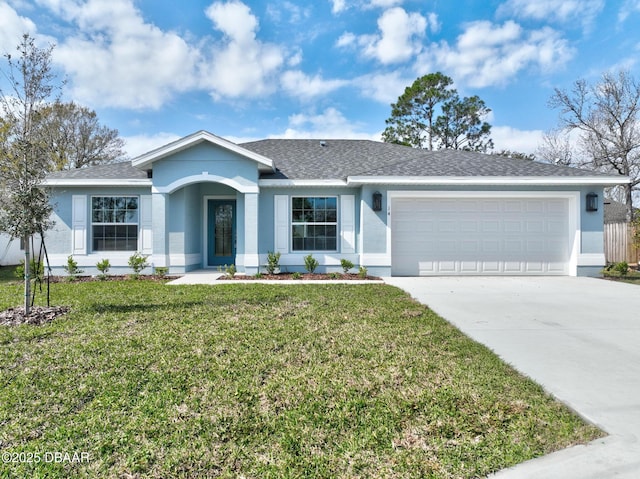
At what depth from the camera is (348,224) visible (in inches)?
426

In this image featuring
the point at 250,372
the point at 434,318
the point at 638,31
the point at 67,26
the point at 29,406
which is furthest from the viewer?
the point at 638,31

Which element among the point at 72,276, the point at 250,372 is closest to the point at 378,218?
the point at 250,372

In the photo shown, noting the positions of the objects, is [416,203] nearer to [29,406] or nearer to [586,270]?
[586,270]

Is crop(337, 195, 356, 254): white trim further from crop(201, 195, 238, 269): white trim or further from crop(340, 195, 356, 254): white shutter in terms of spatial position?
crop(201, 195, 238, 269): white trim

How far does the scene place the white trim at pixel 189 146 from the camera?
9.98 meters

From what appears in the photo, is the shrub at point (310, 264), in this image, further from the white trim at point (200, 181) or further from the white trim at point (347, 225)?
the white trim at point (200, 181)

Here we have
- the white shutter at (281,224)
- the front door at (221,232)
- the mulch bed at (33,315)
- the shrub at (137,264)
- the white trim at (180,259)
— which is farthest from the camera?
the front door at (221,232)

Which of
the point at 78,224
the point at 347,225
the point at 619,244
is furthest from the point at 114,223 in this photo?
the point at 619,244

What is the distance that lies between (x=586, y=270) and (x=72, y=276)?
15871mm

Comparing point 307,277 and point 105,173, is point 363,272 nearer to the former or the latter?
point 307,277

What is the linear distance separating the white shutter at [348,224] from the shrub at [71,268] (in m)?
8.31

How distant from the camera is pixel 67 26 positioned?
9.74 meters

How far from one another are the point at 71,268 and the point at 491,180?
1315cm

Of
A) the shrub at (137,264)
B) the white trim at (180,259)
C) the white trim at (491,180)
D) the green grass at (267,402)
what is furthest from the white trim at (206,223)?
the green grass at (267,402)
